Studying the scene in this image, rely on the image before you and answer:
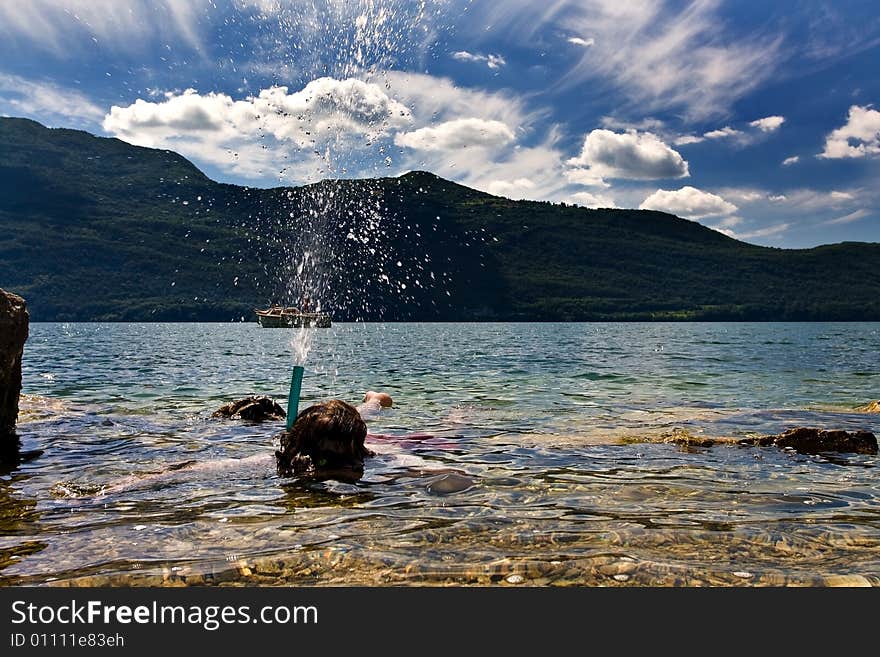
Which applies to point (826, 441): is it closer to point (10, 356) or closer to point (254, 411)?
point (254, 411)

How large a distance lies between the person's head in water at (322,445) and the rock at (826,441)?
8.49 metres

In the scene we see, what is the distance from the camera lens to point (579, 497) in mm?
8773

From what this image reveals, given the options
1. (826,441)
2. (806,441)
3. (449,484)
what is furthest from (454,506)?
(826,441)

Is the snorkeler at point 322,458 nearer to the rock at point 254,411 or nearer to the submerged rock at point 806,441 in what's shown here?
the submerged rock at point 806,441

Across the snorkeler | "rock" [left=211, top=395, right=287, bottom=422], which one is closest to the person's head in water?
the snorkeler

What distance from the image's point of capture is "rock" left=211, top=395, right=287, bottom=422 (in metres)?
17.1

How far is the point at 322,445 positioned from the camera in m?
10.5

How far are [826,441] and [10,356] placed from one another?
16.5 m

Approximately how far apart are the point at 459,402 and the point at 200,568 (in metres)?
15.6

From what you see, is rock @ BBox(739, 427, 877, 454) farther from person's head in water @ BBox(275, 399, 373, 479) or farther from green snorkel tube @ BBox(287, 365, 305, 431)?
green snorkel tube @ BBox(287, 365, 305, 431)

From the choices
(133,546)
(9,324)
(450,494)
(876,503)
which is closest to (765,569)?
(876,503)

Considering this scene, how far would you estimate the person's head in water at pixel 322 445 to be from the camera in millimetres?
10352

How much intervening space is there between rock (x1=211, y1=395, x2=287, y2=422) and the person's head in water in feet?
21.7
